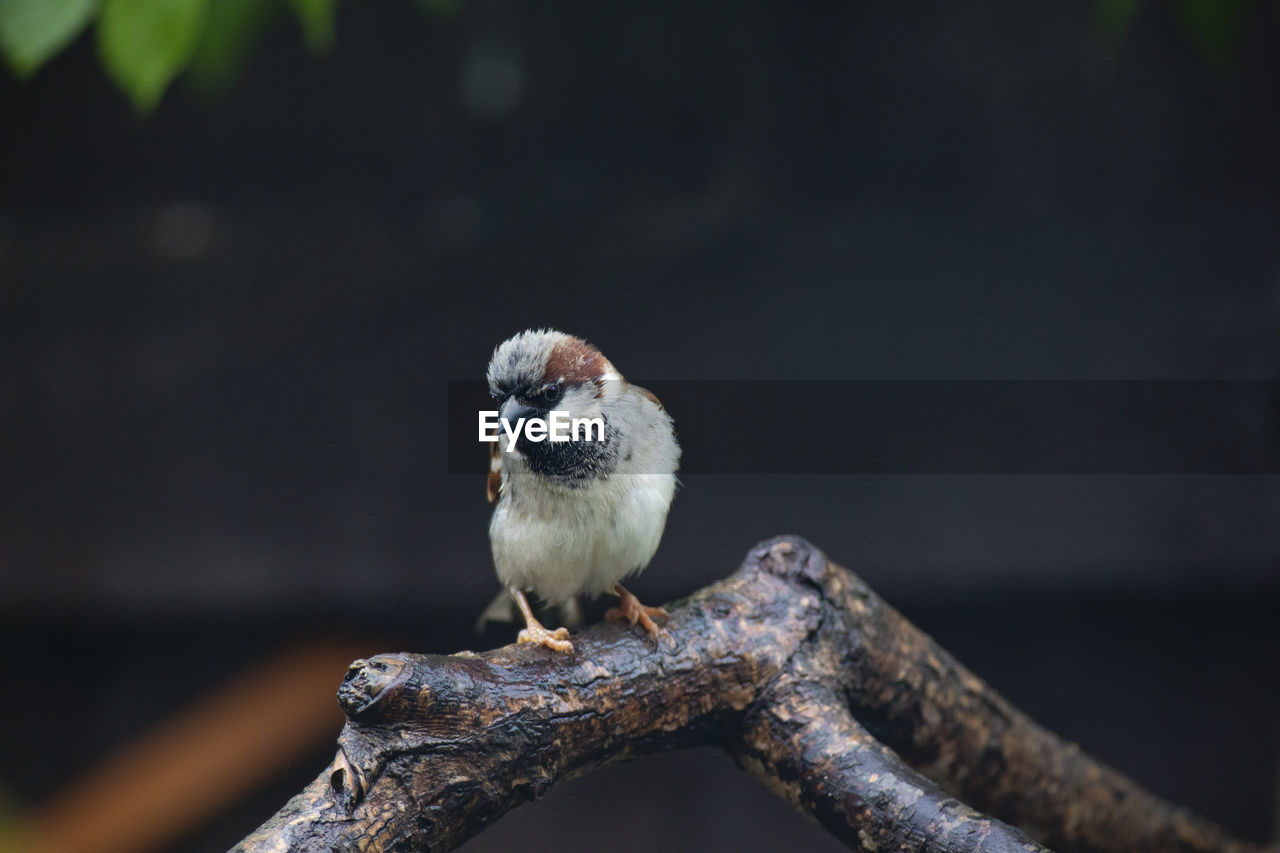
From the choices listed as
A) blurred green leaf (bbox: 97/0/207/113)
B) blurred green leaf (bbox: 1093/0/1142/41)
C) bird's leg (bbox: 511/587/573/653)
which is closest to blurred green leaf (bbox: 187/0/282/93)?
blurred green leaf (bbox: 97/0/207/113)

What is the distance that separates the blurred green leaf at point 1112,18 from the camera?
1305mm

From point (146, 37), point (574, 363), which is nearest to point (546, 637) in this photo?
point (574, 363)

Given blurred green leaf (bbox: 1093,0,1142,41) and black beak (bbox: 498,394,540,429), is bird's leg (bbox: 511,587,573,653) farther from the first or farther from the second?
blurred green leaf (bbox: 1093,0,1142,41)

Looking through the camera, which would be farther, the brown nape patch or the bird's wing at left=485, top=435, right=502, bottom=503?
Result: the bird's wing at left=485, top=435, right=502, bottom=503

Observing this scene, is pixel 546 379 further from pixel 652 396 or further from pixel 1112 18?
pixel 1112 18

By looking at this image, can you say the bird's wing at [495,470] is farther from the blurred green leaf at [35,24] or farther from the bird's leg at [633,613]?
the blurred green leaf at [35,24]

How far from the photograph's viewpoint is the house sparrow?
0.86 m

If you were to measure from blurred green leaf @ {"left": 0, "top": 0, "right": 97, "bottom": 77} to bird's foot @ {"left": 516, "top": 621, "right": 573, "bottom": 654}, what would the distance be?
67 centimetres

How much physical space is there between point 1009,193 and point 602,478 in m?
0.94

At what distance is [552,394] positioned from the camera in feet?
2.83

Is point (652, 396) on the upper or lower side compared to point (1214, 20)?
lower

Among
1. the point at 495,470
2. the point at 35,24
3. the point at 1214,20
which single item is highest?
the point at 1214,20

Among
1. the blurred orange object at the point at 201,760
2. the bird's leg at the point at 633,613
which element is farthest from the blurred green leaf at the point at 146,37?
the blurred orange object at the point at 201,760

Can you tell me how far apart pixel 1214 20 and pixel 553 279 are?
0.93m
